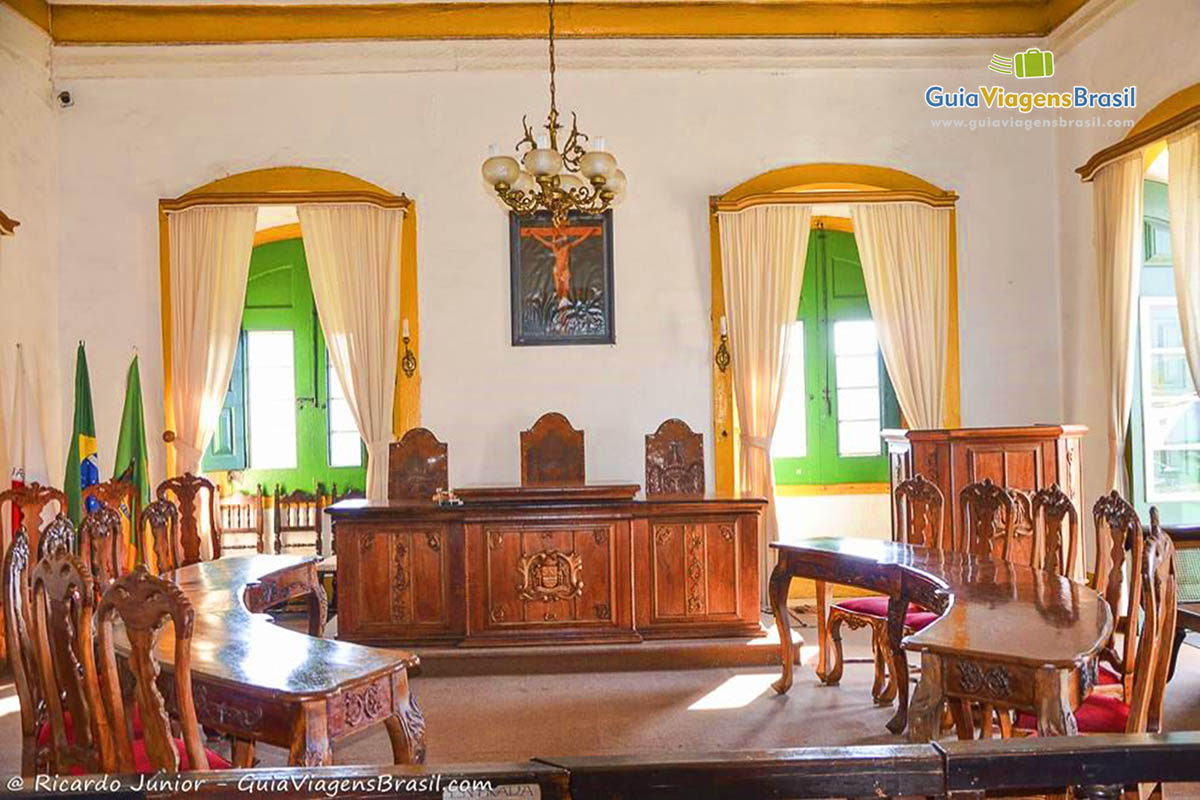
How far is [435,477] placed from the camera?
24.3 feet

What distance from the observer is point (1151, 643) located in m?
3.05

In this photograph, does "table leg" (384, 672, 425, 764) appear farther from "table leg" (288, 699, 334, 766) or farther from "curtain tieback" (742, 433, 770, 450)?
"curtain tieback" (742, 433, 770, 450)

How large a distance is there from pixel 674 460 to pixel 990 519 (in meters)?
2.93

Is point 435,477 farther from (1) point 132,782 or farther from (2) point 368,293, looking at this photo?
(1) point 132,782

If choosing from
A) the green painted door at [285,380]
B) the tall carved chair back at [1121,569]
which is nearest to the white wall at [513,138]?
the green painted door at [285,380]

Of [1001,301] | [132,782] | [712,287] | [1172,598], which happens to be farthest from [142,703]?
[1001,301]

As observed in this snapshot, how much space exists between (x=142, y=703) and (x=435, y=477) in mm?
4852

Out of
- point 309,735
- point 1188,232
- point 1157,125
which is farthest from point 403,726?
point 1157,125

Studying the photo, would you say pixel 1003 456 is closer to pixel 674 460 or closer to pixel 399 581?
pixel 674 460

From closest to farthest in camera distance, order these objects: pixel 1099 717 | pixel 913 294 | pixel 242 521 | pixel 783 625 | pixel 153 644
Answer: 1. pixel 153 644
2. pixel 1099 717
3. pixel 783 625
4. pixel 913 294
5. pixel 242 521

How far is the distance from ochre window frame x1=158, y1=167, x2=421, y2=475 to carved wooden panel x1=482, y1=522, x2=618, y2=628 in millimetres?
2146

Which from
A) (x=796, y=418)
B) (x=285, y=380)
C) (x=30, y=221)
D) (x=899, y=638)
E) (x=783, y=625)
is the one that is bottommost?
(x=783, y=625)

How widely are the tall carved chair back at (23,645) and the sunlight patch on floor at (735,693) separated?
3.09 m

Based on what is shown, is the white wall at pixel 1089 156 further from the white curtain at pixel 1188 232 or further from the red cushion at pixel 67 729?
the red cushion at pixel 67 729
